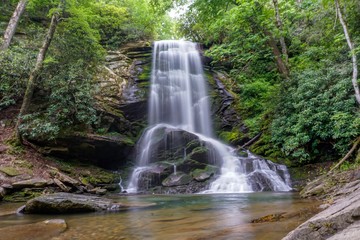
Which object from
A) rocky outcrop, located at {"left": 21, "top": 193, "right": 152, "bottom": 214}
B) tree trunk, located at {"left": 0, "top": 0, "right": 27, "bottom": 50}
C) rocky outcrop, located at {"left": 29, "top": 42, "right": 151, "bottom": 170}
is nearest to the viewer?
rocky outcrop, located at {"left": 21, "top": 193, "right": 152, "bottom": 214}

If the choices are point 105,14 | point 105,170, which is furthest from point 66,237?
point 105,14

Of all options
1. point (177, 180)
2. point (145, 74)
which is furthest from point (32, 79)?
point (177, 180)

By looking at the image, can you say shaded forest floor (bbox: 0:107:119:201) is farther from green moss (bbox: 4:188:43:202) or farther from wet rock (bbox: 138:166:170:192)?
wet rock (bbox: 138:166:170:192)

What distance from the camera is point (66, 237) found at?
438cm

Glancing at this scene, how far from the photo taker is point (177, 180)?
11992mm

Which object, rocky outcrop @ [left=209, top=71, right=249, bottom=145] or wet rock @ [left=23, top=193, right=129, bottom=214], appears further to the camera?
rocky outcrop @ [left=209, top=71, right=249, bottom=145]

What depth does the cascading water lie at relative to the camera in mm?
11445

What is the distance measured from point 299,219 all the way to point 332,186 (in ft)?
11.1

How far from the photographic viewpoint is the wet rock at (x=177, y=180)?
11860 millimetres

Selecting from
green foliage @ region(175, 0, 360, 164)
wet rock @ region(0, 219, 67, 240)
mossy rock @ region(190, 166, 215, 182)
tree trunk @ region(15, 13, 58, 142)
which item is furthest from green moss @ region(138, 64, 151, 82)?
wet rock @ region(0, 219, 67, 240)

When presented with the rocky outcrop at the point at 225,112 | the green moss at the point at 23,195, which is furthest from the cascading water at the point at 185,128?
the green moss at the point at 23,195

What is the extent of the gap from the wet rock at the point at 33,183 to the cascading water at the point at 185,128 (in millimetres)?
3465

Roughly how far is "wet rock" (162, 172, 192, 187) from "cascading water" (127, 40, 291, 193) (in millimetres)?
549

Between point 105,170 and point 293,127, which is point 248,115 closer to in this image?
point 293,127
